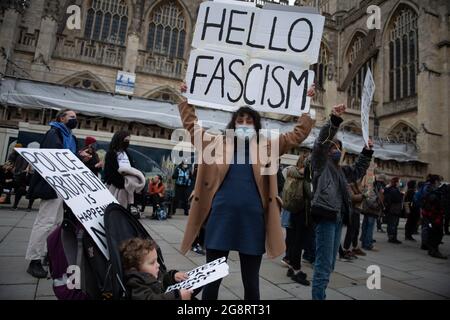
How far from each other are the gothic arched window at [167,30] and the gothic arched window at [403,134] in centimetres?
1718

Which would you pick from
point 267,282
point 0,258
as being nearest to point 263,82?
point 267,282

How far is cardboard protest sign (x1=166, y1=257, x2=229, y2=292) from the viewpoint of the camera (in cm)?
147

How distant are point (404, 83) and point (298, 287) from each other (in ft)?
78.7

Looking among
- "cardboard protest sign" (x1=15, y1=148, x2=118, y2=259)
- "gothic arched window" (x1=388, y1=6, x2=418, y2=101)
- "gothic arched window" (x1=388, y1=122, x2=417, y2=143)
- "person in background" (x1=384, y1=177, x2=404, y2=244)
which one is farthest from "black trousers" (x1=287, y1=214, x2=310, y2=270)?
"gothic arched window" (x1=388, y1=6, x2=418, y2=101)

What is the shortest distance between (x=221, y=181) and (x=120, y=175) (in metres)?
1.95

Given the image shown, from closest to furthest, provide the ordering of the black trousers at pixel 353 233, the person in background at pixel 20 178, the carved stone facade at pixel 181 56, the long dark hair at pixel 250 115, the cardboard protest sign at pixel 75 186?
the cardboard protest sign at pixel 75 186 < the long dark hair at pixel 250 115 < the black trousers at pixel 353 233 < the person in background at pixel 20 178 < the carved stone facade at pixel 181 56

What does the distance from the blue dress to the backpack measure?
7.11 ft

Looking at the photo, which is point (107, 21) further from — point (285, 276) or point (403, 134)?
point (403, 134)

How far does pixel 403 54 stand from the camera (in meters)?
22.0

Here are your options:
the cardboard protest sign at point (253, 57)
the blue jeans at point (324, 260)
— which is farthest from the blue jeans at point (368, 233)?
the cardboard protest sign at point (253, 57)

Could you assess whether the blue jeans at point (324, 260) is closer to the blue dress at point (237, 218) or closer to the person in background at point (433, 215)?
the blue dress at point (237, 218)

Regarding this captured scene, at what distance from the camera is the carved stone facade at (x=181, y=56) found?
14.9m

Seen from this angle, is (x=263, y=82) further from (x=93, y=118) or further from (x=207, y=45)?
(x=93, y=118)

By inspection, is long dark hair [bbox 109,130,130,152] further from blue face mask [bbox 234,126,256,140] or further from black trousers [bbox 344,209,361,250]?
black trousers [bbox 344,209,361,250]
